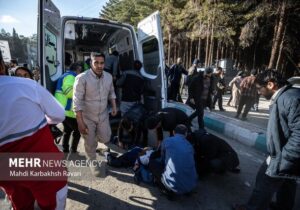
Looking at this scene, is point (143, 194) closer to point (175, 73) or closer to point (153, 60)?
point (153, 60)

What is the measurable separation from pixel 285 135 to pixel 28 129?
205 centimetres

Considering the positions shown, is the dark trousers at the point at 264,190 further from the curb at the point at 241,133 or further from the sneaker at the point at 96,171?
the curb at the point at 241,133

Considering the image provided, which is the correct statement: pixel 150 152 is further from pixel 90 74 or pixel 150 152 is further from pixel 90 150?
pixel 90 74

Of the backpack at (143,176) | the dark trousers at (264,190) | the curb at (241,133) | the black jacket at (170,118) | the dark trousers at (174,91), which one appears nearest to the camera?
the dark trousers at (264,190)

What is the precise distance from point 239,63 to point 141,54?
21890 millimetres

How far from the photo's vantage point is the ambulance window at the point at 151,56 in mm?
5018

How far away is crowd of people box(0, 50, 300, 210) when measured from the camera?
1.58 meters

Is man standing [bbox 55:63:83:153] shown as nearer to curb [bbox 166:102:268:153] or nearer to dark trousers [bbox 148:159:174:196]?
dark trousers [bbox 148:159:174:196]

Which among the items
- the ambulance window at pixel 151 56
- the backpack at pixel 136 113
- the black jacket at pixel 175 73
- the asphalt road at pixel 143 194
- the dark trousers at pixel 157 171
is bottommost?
the asphalt road at pixel 143 194

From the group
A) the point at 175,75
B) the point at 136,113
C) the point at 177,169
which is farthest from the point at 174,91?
the point at 177,169

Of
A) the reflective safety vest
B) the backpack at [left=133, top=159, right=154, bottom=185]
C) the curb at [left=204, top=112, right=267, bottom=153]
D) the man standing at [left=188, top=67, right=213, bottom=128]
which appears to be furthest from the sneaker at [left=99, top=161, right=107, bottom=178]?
the curb at [left=204, top=112, right=267, bottom=153]

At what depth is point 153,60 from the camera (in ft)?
17.4

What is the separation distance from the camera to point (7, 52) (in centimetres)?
1328

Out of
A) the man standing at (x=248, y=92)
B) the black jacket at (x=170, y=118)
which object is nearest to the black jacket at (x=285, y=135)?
the black jacket at (x=170, y=118)
